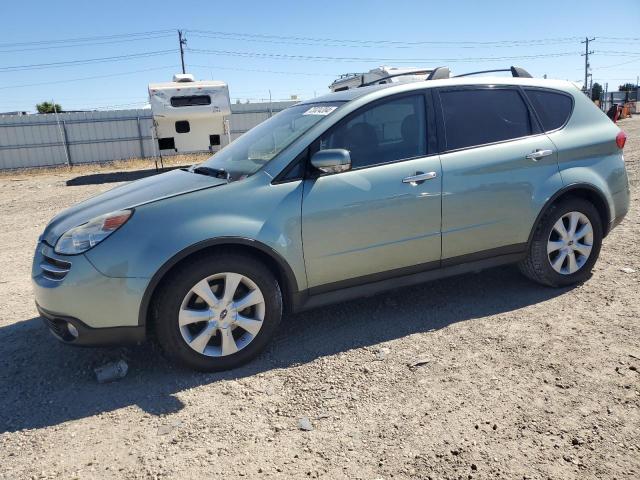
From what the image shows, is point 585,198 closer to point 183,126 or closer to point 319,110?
point 319,110

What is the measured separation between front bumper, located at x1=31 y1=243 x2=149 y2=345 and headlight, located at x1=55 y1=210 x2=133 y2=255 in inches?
2.3

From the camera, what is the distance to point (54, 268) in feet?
9.84

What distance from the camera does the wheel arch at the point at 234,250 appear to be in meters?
2.95

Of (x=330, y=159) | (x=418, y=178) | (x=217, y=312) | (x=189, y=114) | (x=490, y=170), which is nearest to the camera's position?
(x=217, y=312)

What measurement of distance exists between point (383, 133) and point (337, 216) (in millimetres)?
747

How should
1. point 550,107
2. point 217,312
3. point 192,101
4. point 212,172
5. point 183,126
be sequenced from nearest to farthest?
point 217,312 → point 212,172 → point 550,107 → point 192,101 → point 183,126

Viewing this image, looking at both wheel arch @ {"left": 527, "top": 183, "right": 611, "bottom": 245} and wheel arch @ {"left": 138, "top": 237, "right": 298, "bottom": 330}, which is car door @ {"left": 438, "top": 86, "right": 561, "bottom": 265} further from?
wheel arch @ {"left": 138, "top": 237, "right": 298, "bottom": 330}

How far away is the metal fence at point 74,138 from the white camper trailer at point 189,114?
231 inches

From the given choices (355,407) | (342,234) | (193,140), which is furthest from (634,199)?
(193,140)

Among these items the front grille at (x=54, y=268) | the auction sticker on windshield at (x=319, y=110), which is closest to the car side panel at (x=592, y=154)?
the auction sticker on windshield at (x=319, y=110)

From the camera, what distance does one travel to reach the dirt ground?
2.33m

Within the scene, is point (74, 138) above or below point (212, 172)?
above

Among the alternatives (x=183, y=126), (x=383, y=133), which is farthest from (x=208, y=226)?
(x=183, y=126)

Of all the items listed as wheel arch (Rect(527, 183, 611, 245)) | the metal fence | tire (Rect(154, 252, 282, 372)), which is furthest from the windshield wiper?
the metal fence
